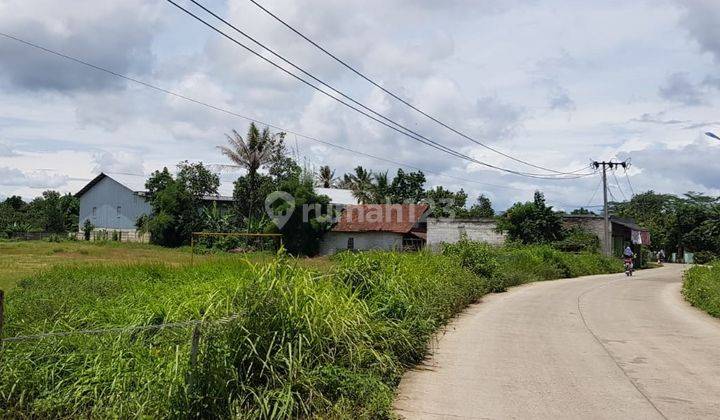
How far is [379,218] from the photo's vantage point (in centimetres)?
4825

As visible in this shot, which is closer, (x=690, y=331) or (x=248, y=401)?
(x=248, y=401)

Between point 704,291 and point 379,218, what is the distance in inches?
1238

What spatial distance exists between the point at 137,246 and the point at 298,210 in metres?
12.1

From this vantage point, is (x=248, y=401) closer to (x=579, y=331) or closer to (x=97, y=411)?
(x=97, y=411)

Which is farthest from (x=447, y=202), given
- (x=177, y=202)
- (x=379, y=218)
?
(x=177, y=202)

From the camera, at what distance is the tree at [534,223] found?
131 feet

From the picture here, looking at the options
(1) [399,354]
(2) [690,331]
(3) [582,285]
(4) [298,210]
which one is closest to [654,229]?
(4) [298,210]

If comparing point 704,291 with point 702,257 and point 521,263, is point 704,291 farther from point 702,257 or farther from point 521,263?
point 702,257

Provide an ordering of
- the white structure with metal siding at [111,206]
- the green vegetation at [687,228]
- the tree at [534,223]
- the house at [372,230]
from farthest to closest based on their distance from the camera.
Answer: the green vegetation at [687,228]
the white structure with metal siding at [111,206]
the house at [372,230]
the tree at [534,223]

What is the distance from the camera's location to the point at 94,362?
248 inches

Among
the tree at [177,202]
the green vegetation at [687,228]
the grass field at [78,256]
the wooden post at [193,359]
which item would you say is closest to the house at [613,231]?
the green vegetation at [687,228]

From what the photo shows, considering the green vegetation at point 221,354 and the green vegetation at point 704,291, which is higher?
the green vegetation at point 221,354

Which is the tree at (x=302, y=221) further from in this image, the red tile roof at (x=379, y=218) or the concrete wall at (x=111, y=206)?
the concrete wall at (x=111, y=206)

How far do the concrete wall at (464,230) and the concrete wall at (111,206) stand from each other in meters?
23.2
